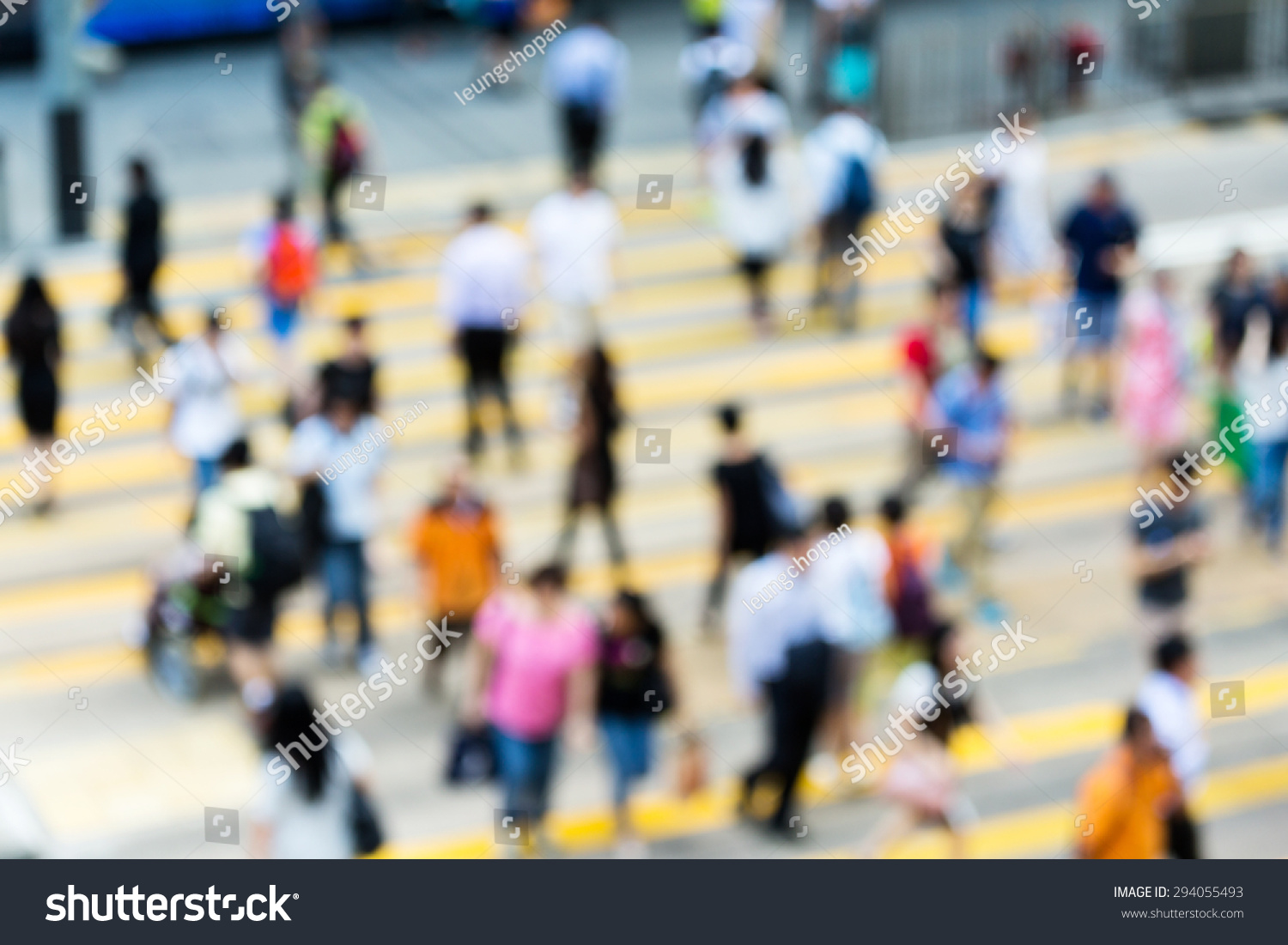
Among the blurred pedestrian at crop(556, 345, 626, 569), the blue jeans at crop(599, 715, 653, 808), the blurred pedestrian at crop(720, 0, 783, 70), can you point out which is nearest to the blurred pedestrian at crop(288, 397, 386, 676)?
the blurred pedestrian at crop(556, 345, 626, 569)

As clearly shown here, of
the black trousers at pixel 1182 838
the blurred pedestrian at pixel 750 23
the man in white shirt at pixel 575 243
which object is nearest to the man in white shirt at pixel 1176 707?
the black trousers at pixel 1182 838

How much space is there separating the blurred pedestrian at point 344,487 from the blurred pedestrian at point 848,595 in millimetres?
2445

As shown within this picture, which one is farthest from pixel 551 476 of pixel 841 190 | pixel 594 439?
pixel 841 190

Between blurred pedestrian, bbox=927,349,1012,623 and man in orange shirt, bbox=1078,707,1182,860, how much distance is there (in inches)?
145

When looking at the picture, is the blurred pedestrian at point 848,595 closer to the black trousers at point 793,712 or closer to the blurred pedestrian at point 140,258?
the black trousers at point 793,712

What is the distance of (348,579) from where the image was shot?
11.7 meters

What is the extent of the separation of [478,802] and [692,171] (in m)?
9.05

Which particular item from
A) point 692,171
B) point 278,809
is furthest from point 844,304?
point 278,809

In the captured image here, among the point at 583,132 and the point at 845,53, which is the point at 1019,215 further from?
the point at 583,132

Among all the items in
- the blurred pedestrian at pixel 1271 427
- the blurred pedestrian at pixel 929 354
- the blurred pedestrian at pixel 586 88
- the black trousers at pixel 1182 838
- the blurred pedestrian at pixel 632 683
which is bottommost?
the black trousers at pixel 1182 838

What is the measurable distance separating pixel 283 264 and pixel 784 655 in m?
5.65

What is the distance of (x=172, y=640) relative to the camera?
38.1 ft

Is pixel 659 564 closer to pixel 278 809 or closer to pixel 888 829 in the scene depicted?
pixel 888 829

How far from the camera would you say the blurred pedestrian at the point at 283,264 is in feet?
47.3
